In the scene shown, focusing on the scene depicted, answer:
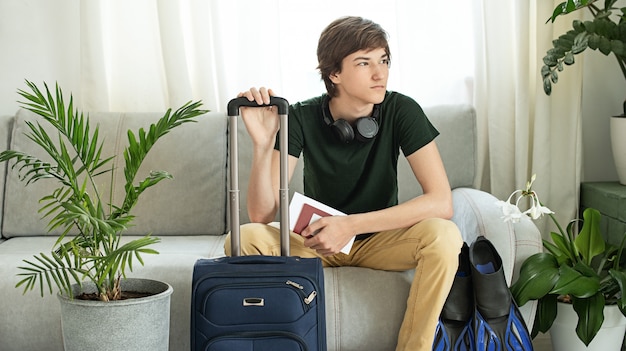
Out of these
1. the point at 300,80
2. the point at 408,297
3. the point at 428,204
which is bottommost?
the point at 408,297

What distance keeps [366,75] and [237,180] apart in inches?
19.7

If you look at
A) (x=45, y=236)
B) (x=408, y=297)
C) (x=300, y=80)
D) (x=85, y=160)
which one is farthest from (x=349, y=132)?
(x=45, y=236)

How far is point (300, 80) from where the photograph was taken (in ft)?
10.5

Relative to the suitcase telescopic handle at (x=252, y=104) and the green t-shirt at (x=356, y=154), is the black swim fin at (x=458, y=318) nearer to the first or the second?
the green t-shirt at (x=356, y=154)

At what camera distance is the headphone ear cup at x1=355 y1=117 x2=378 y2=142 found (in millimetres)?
2324

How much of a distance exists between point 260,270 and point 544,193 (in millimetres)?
1462

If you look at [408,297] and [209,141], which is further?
[209,141]

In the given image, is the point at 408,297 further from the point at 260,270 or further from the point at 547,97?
the point at 547,97

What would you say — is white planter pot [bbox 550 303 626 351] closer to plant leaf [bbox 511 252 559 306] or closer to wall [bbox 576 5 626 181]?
plant leaf [bbox 511 252 559 306]

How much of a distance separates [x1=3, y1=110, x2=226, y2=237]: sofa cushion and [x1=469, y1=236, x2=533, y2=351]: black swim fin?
1001mm

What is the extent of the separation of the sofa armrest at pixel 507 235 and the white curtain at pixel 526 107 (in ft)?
2.11

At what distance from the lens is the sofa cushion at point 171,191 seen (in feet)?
9.38

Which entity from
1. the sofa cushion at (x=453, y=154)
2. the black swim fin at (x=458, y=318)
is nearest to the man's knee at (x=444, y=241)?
the black swim fin at (x=458, y=318)

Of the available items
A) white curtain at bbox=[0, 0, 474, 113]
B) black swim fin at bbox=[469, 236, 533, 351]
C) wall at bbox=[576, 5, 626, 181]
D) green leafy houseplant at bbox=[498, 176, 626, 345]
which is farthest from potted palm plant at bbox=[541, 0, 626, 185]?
black swim fin at bbox=[469, 236, 533, 351]
